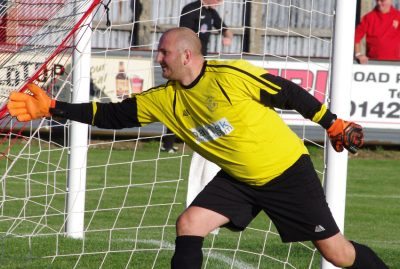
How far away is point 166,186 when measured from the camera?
13680mm

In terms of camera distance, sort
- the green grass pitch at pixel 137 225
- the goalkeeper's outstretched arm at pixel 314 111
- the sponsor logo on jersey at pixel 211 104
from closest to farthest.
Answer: the goalkeeper's outstretched arm at pixel 314 111 → the sponsor logo on jersey at pixel 211 104 → the green grass pitch at pixel 137 225

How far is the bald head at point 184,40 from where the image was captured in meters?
6.82

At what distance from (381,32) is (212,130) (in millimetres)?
11026

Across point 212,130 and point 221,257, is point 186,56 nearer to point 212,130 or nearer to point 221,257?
point 212,130

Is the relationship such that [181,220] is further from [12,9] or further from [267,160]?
[12,9]

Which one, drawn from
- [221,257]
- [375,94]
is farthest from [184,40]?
[375,94]

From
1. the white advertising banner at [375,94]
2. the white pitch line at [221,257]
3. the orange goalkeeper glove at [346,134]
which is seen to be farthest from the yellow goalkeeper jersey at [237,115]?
the white advertising banner at [375,94]

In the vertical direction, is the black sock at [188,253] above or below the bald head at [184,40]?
below

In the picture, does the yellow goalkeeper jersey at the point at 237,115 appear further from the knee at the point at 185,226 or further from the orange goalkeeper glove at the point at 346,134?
the knee at the point at 185,226

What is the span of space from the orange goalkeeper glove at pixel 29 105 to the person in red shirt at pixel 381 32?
34.5ft

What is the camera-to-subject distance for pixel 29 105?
7012mm

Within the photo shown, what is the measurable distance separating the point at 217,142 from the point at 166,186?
6.82 meters

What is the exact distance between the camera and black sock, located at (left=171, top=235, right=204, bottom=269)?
674cm

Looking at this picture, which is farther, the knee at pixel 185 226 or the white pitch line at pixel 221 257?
the white pitch line at pixel 221 257
